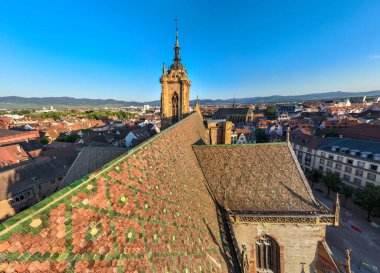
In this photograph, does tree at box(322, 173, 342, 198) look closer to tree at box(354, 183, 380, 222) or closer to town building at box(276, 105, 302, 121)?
tree at box(354, 183, 380, 222)

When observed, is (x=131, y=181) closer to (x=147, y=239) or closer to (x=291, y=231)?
(x=147, y=239)

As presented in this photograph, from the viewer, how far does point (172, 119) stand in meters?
29.9

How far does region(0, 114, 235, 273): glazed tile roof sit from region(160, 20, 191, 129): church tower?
2185 cm

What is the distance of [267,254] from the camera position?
10945 millimetres

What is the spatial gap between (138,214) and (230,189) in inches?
313

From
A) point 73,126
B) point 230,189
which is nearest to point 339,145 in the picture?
point 230,189

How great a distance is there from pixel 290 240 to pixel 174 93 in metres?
24.8

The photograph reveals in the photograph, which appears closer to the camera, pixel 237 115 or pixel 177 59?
pixel 177 59

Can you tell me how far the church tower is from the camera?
28062 mm

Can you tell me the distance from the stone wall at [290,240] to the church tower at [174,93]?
71.4 feet

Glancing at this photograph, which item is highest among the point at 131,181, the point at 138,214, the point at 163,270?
the point at 131,181

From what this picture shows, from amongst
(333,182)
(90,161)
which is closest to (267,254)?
(90,161)

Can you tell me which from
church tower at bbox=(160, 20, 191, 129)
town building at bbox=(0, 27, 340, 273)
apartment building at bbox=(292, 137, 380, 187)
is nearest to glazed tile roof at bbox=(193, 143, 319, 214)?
town building at bbox=(0, 27, 340, 273)

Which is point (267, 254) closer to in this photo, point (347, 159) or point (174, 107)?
point (174, 107)
